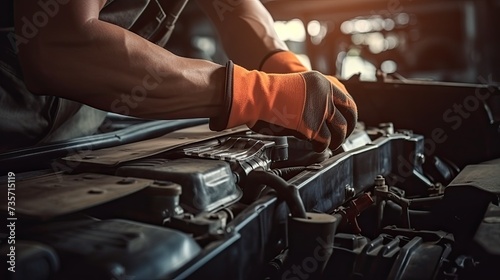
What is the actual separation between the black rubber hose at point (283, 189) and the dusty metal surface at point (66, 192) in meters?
0.24

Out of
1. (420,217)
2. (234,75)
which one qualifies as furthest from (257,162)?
(420,217)

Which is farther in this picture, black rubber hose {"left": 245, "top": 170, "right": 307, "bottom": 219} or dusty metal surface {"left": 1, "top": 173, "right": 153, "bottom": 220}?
black rubber hose {"left": 245, "top": 170, "right": 307, "bottom": 219}

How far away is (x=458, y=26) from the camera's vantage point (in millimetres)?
6125

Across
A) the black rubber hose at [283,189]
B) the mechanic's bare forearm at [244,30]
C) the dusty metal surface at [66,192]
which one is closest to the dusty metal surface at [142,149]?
the dusty metal surface at [66,192]

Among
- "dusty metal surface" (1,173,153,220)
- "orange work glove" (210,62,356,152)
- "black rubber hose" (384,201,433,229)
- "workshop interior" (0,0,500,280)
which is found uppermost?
"orange work glove" (210,62,356,152)

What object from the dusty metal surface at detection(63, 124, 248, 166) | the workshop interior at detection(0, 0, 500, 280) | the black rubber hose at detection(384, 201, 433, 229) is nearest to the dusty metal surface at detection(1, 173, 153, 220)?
the workshop interior at detection(0, 0, 500, 280)

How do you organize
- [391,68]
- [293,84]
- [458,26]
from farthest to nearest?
[391,68], [458,26], [293,84]

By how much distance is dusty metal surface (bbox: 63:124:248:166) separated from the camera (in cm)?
119

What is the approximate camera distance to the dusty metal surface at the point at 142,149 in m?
1.19

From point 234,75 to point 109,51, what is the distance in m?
0.30

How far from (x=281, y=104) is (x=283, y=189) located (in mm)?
302

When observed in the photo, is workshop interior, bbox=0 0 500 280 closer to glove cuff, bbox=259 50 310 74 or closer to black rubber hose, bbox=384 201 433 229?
black rubber hose, bbox=384 201 433 229

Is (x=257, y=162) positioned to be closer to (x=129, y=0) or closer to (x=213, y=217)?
(x=213, y=217)

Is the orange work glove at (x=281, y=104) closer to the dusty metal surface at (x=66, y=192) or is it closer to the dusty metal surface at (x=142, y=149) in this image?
the dusty metal surface at (x=142, y=149)
